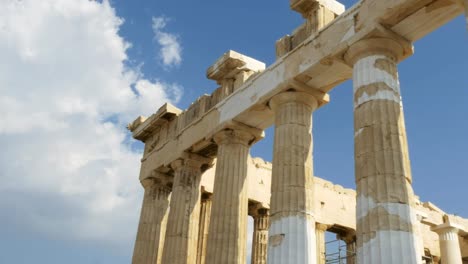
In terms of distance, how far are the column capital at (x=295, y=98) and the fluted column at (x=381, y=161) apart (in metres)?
2.49

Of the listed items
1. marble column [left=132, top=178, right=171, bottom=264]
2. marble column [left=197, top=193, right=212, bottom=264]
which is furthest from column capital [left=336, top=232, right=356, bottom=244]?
marble column [left=132, top=178, right=171, bottom=264]

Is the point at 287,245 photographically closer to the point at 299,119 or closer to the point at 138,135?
the point at 299,119

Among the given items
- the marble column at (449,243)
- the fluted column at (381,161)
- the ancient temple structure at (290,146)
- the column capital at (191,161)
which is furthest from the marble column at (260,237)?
the fluted column at (381,161)

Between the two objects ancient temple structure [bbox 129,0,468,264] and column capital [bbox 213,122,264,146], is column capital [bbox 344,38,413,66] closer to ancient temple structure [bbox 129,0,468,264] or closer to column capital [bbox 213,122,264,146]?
ancient temple structure [bbox 129,0,468,264]

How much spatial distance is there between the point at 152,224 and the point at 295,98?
971 cm

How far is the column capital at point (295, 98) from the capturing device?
17.6 m

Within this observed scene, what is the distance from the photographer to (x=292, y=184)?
1605cm

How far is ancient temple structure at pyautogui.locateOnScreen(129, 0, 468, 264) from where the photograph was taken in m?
13.2

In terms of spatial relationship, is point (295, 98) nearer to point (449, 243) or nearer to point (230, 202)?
point (230, 202)

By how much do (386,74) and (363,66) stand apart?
26.9 inches

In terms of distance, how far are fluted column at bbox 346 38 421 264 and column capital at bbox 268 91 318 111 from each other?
2.49 metres

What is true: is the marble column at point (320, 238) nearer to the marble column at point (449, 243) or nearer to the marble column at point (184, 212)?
the marble column at point (449, 243)

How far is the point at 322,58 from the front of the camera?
53.8ft

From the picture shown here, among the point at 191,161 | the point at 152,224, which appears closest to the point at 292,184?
the point at 191,161
